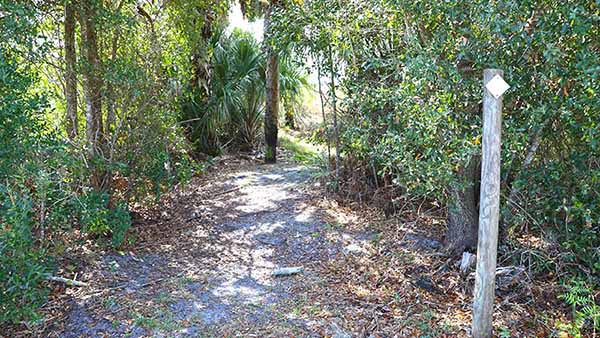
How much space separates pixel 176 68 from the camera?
527 centimetres

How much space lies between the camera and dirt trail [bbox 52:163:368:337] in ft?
10.7

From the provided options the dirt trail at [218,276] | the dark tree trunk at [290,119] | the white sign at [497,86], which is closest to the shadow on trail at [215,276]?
the dirt trail at [218,276]

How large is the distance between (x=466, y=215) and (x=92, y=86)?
3.65 meters

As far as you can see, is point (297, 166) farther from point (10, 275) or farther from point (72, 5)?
point (10, 275)

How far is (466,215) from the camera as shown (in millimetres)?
3900

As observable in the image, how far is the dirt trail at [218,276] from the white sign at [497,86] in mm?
1838

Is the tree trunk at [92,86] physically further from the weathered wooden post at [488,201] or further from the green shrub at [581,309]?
the green shrub at [581,309]

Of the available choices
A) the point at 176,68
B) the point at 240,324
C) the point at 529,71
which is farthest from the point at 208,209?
the point at 529,71

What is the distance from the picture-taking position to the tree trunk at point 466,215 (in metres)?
3.81

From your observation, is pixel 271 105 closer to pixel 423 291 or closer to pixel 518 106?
pixel 423 291

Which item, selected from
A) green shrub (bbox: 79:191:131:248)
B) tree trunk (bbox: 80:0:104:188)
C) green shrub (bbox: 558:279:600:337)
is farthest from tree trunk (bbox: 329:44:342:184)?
→ green shrub (bbox: 558:279:600:337)

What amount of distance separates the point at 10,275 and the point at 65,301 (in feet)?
2.38

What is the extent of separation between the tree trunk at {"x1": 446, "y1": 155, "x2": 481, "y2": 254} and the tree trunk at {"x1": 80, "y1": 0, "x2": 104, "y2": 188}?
333cm

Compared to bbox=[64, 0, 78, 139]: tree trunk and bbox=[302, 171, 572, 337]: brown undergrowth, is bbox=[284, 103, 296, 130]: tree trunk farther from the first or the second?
bbox=[64, 0, 78, 139]: tree trunk
